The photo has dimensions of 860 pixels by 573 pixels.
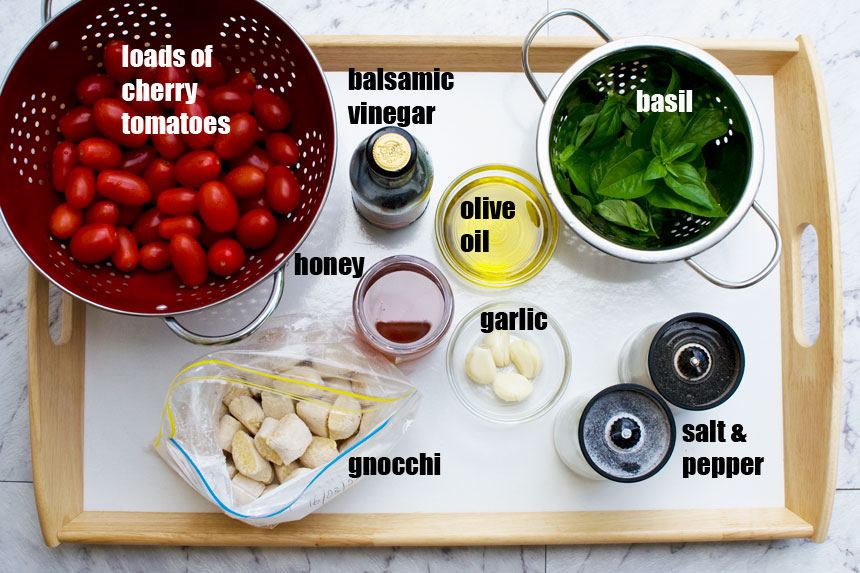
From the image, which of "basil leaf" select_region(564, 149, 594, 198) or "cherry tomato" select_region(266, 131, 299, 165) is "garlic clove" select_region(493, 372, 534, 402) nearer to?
"basil leaf" select_region(564, 149, 594, 198)

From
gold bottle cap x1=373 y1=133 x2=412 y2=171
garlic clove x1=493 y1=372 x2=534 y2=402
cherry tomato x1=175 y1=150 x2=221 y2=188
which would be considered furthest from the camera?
garlic clove x1=493 y1=372 x2=534 y2=402

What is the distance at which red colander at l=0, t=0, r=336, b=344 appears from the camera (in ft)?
2.50

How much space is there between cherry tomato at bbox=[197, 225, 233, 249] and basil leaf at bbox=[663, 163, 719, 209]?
58 centimetres

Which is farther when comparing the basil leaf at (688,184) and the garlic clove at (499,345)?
the garlic clove at (499,345)

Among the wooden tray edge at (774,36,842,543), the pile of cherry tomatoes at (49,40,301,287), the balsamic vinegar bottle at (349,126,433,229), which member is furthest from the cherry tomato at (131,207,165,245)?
the wooden tray edge at (774,36,842,543)

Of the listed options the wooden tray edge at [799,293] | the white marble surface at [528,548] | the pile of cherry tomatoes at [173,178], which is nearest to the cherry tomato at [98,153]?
the pile of cherry tomatoes at [173,178]

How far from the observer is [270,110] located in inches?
32.3

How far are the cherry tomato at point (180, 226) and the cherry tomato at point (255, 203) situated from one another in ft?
0.20

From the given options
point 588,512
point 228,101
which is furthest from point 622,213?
point 228,101

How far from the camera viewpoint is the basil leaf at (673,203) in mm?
799

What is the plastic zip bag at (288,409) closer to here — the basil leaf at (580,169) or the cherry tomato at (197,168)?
the cherry tomato at (197,168)

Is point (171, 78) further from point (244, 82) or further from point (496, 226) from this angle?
point (496, 226)

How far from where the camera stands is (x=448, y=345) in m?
0.91

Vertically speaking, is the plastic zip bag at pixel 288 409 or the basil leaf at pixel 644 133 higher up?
the basil leaf at pixel 644 133
